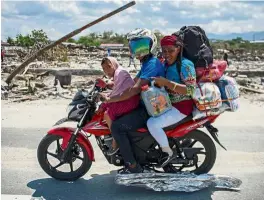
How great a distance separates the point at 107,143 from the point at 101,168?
843 millimetres

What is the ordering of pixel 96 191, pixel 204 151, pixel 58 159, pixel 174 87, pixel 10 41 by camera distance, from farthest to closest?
pixel 10 41
pixel 58 159
pixel 204 151
pixel 96 191
pixel 174 87

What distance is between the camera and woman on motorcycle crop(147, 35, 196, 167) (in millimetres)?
4512

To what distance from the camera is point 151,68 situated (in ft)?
15.0

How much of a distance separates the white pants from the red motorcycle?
0.26 feet

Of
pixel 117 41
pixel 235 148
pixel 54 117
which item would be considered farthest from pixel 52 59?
pixel 117 41

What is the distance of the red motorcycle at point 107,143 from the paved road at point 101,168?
0.92 feet

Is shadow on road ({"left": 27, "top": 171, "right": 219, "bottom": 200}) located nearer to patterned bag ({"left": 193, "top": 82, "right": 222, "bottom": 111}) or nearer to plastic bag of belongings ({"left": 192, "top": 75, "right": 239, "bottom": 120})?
plastic bag of belongings ({"left": 192, "top": 75, "right": 239, "bottom": 120})

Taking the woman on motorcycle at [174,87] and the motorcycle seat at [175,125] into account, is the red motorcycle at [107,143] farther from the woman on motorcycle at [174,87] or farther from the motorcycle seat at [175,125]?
the woman on motorcycle at [174,87]

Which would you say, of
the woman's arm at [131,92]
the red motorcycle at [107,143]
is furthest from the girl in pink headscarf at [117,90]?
the red motorcycle at [107,143]

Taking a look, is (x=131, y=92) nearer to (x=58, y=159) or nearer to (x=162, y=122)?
(x=162, y=122)

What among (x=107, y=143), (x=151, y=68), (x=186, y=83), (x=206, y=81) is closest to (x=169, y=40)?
(x=151, y=68)

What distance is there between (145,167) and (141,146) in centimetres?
25

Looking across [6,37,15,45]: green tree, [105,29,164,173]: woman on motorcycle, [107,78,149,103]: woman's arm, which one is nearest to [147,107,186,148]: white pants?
[105,29,164,173]: woman on motorcycle

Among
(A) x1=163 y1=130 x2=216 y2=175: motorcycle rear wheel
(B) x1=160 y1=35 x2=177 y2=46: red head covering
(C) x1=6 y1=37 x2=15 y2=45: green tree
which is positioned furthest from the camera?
(C) x1=6 y1=37 x2=15 y2=45: green tree
